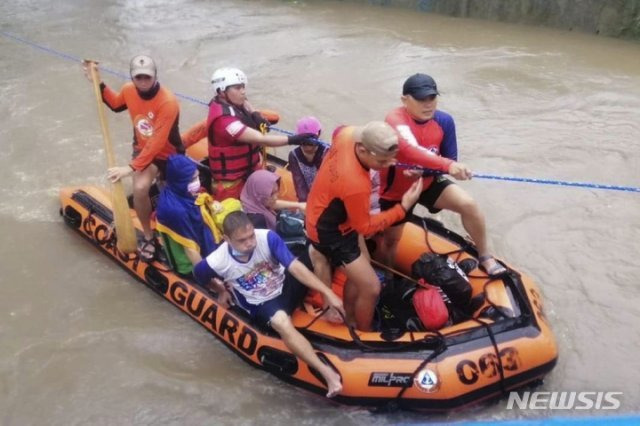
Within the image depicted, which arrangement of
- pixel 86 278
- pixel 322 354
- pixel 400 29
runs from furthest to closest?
1. pixel 400 29
2. pixel 86 278
3. pixel 322 354

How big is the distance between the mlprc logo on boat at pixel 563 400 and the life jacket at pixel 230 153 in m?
2.43

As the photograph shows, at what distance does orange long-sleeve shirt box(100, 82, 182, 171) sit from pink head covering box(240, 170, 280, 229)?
0.75 meters

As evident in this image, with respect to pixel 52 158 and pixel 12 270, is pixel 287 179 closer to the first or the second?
pixel 12 270

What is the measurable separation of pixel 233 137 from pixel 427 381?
220 cm

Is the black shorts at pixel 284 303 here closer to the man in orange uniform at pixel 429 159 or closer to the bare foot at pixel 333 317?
the bare foot at pixel 333 317

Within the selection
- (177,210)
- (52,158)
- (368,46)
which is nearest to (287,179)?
(177,210)

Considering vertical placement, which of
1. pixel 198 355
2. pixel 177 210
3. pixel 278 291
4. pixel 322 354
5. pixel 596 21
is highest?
pixel 596 21

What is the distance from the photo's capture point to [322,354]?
3.64 metres

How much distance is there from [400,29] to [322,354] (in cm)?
921

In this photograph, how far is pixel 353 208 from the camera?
332 centimetres

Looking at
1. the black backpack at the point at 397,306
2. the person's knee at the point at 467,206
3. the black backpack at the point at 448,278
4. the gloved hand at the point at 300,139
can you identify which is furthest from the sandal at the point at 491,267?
the gloved hand at the point at 300,139

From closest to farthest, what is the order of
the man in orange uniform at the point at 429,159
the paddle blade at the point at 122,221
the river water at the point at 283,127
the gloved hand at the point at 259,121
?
the man in orange uniform at the point at 429,159
the river water at the point at 283,127
the paddle blade at the point at 122,221
the gloved hand at the point at 259,121

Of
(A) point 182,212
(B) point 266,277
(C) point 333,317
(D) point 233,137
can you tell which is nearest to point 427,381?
(C) point 333,317

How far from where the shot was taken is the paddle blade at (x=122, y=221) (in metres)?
4.65
